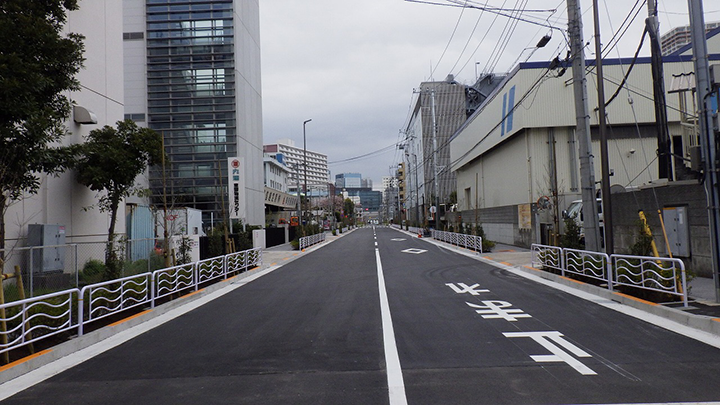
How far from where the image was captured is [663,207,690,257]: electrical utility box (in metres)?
12.9

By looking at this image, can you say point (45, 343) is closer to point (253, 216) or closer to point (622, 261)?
point (622, 261)

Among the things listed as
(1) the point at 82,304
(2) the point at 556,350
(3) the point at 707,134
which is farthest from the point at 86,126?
(3) the point at 707,134

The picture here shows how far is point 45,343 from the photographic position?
7164 mm

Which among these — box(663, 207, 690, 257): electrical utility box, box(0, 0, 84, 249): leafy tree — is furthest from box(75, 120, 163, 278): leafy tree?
box(663, 207, 690, 257): electrical utility box

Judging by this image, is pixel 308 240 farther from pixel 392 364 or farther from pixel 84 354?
pixel 392 364

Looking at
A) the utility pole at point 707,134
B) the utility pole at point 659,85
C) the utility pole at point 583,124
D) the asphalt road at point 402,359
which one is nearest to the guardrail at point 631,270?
the utility pole at point 707,134

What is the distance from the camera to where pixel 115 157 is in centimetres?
1403

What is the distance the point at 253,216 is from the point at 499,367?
117 feet

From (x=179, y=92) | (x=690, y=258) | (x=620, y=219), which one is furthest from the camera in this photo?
(x=179, y=92)

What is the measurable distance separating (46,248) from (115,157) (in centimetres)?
319

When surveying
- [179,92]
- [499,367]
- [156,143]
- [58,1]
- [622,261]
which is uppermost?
[179,92]

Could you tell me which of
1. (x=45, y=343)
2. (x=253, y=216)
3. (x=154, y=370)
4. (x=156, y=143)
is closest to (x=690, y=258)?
Result: (x=154, y=370)

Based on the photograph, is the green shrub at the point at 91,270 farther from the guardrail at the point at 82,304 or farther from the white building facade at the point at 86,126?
the guardrail at the point at 82,304

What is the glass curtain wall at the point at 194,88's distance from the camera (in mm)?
37406
